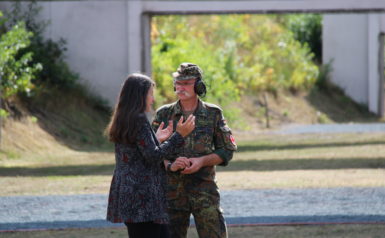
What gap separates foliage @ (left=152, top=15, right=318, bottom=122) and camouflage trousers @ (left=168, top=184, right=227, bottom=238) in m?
23.8

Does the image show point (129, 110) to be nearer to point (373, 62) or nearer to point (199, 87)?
point (199, 87)

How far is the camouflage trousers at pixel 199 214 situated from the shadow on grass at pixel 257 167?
10524 millimetres

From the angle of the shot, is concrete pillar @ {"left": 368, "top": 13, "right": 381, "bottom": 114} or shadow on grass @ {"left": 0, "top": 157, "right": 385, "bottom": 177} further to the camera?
concrete pillar @ {"left": 368, "top": 13, "right": 381, "bottom": 114}

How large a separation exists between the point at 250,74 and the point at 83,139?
16.3 m

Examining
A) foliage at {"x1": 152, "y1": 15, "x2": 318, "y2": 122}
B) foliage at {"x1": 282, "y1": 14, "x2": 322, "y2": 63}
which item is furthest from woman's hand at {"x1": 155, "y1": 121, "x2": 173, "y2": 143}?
foliage at {"x1": 282, "y1": 14, "x2": 322, "y2": 63}

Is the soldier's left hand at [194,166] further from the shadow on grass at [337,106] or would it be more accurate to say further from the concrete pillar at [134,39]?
the shadow on grass at [337,106]

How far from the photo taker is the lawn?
14719 mm

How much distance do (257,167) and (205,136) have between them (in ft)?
37.4

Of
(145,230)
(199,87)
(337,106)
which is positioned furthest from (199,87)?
(337,106)

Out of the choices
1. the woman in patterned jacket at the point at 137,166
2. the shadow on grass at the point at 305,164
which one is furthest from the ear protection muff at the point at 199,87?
the shadow on grass at the point at 305,164

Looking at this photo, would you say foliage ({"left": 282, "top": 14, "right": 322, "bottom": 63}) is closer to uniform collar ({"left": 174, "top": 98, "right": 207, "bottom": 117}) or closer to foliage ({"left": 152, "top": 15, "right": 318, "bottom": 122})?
foliage ({"left": 152, "top": 15, "right": 318, "bottom": 122})

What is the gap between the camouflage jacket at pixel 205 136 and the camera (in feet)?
21.7

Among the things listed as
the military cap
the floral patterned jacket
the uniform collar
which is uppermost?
the military cap

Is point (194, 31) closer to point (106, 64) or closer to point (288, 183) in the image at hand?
point (106, 64)
